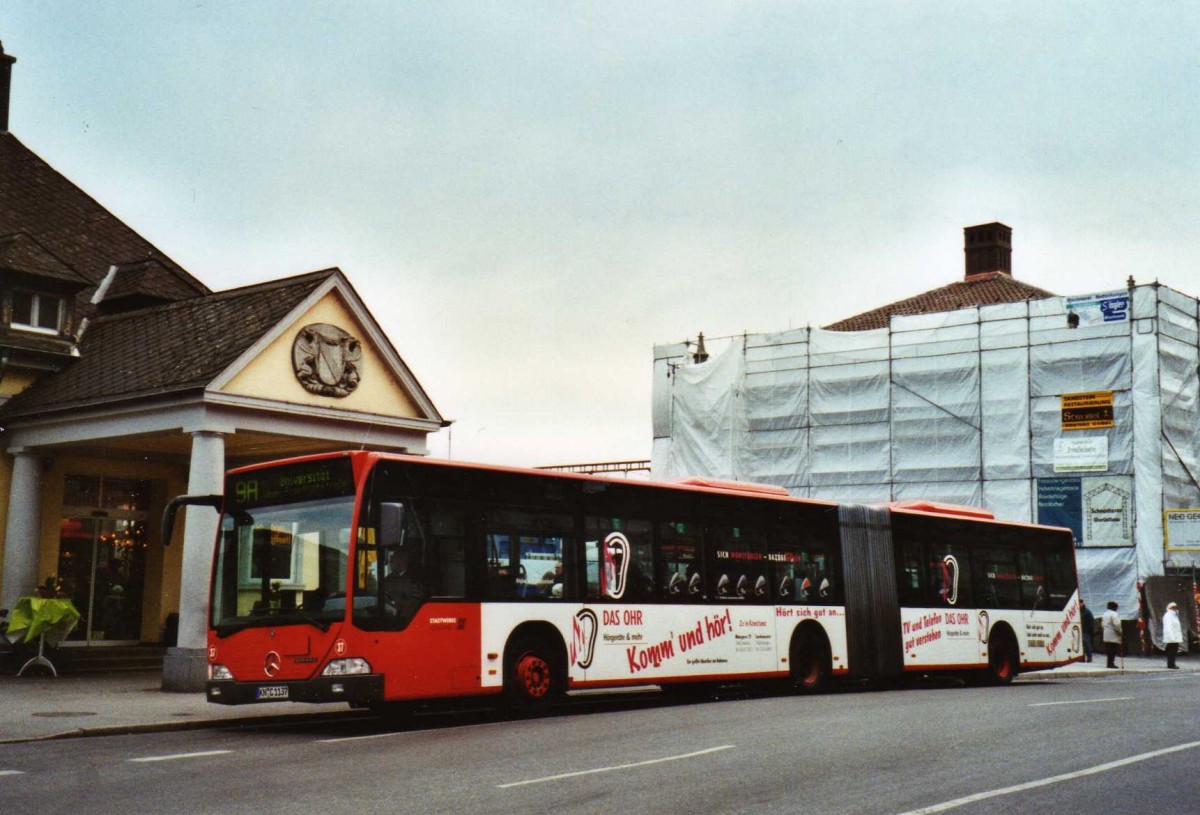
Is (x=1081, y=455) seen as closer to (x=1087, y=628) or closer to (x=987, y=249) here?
(x=1087, y=628)

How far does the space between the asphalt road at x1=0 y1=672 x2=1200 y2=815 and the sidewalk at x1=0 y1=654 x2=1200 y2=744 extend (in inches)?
22.4

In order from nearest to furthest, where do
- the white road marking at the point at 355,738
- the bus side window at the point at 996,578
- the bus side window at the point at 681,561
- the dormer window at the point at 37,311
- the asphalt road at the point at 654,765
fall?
the asphalt road at the point at 654,765 → the white road marking at the point at 355,738 → the bus side window at the point at 681,561 → the bus side window at the point at 996,578 → the dormer window at the point at 37,311

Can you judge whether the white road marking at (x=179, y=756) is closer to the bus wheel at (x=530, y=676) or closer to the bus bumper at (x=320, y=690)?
the bus bumper at (x=320, y=690)

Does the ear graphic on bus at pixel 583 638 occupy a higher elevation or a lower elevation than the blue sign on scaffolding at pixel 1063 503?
lower

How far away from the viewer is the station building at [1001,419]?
121 feet

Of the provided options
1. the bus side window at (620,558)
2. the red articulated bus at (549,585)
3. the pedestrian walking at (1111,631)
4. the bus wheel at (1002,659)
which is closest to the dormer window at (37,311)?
the red articulated bus at (549,585)

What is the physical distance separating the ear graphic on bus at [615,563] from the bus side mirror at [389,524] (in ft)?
12.8

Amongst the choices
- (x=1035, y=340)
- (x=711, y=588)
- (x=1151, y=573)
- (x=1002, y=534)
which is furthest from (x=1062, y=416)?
(x=711, y=588)

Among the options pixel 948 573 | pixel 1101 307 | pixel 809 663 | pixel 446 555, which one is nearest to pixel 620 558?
pixel 446 555

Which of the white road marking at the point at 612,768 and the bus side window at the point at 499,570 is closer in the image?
the white road marking at the point at 612,768

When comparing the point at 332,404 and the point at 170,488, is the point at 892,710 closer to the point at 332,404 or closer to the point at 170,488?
the point at 332,404

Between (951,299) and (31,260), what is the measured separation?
120ft

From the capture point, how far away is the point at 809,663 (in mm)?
20641

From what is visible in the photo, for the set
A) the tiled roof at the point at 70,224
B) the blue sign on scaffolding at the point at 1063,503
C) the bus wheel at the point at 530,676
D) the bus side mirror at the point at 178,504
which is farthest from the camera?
the blue sign on scaffolding at the point at 1063,503
